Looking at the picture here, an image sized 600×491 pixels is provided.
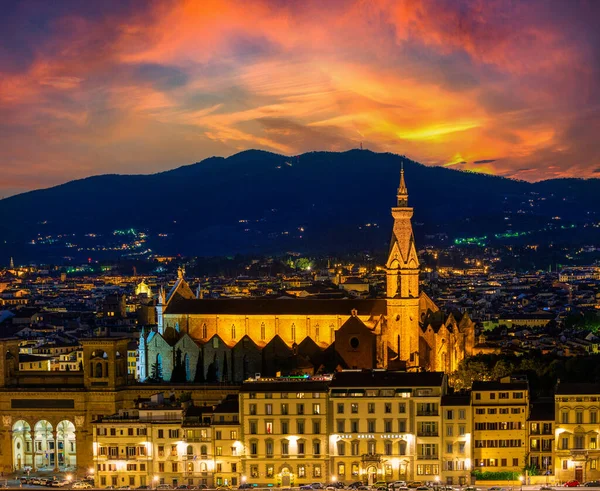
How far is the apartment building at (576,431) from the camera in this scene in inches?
2554

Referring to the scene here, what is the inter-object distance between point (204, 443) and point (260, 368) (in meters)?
26.2

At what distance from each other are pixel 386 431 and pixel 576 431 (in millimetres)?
8336

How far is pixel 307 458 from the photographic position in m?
65.8

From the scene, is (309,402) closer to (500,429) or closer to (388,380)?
(388,380)

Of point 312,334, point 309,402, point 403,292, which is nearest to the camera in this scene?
point 309,402

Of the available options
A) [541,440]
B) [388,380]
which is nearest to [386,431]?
[388,380]

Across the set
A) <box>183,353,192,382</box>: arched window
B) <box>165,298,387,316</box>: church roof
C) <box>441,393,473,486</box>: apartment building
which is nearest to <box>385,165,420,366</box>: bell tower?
<box>165,298,387,316</box>: church roof

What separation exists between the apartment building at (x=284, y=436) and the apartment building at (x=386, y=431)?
1.91 feet

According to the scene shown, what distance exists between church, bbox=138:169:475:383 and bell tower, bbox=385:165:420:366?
0.06 meters

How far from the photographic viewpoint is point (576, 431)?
6519 centimetres

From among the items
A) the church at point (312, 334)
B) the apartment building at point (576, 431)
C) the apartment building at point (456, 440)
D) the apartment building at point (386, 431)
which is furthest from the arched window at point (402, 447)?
the church at point (312, 334)

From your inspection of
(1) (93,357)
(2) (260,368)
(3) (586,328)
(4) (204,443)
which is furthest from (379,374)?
(3) (586,328)

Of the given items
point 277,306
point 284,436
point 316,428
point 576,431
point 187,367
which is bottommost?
point 284,436

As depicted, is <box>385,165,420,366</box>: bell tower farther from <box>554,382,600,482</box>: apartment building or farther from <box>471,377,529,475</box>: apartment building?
<box>554,382,600,482</box>: apartment building
